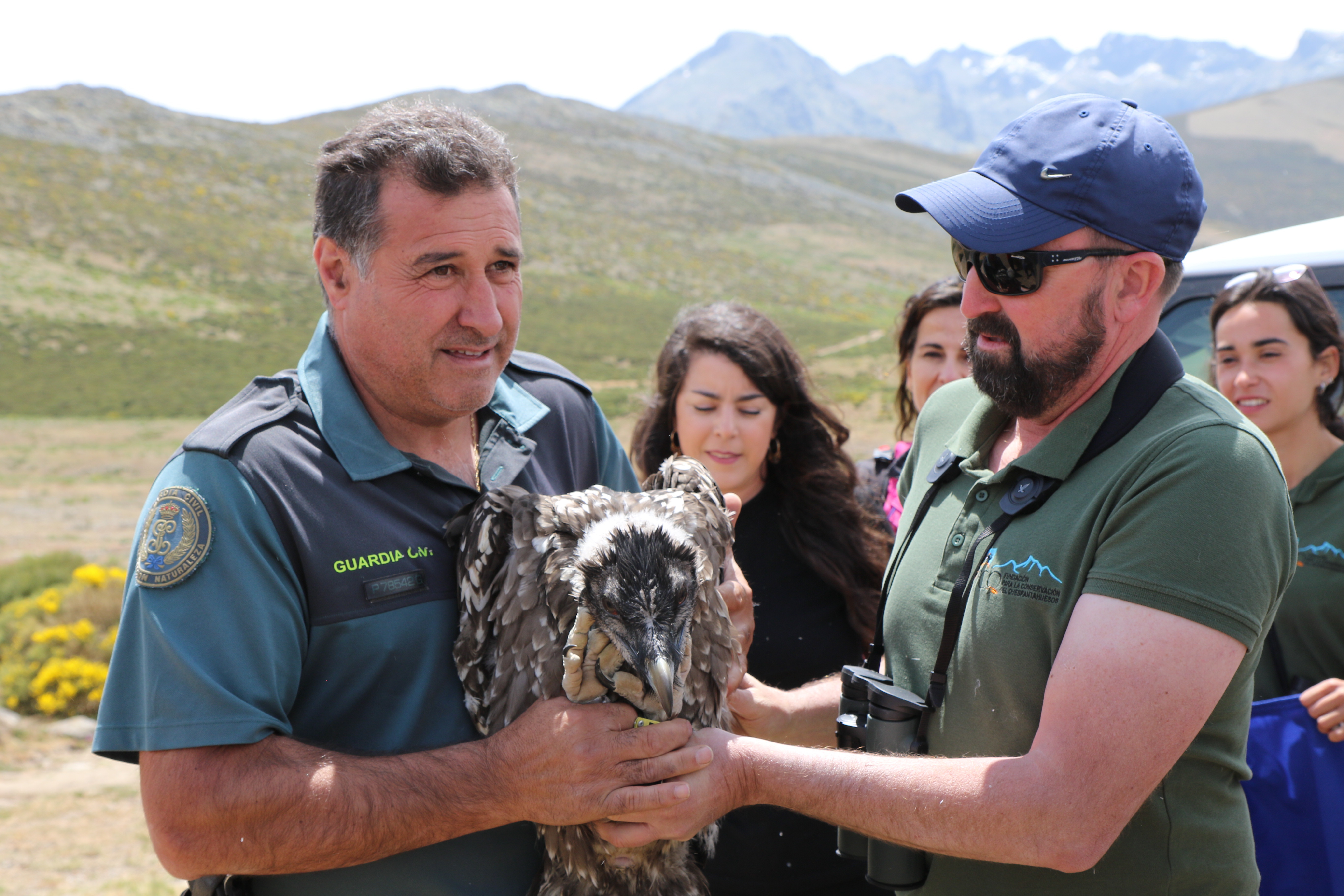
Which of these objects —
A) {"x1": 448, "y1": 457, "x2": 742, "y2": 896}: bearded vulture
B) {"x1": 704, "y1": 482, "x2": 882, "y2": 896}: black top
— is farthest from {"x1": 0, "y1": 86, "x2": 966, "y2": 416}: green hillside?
{"x1": 704, "y1": 482, "x2": 882, "y2": 896}: black top

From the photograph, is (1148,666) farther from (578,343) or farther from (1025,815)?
(578,343)

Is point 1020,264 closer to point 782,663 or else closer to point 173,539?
point 782,663

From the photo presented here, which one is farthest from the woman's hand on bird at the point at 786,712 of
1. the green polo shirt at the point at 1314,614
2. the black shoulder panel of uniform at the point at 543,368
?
the green polo shirt at the point at 1314,614

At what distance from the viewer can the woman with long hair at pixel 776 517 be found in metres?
3.54

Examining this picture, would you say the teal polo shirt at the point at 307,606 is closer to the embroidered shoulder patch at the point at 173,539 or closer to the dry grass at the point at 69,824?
the embroidered shoulder patch at the point at 173,539

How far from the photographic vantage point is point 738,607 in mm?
3045

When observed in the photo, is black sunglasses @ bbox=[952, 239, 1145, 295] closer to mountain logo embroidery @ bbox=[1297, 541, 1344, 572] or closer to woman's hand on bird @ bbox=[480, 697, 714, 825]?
woman's hand on bird @ bbox=[480, 697, 714, 825]

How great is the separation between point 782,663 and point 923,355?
80.1 inches

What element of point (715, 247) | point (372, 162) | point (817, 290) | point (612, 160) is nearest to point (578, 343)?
point (817, 290)

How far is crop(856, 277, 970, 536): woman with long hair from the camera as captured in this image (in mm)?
4805

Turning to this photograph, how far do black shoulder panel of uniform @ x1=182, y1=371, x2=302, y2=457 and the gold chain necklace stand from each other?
0.55 metres

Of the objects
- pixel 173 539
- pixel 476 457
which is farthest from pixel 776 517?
pixel 173 539

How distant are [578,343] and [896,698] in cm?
4615

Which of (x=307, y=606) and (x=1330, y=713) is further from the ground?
(x=307, y=606)
